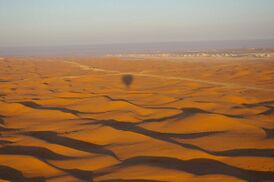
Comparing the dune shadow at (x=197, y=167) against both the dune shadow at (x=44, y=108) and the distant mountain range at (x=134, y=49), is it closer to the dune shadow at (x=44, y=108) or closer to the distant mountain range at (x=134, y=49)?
the dune shadow at (x=44, y=108)

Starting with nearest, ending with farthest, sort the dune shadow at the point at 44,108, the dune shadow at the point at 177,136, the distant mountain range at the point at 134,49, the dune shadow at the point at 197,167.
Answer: the dune shadow at the point at 197,167 → the dune shadow at the point at 177,136 → the dune shadow at the point at 44,108 → the distant mountain range at the point at 134,49

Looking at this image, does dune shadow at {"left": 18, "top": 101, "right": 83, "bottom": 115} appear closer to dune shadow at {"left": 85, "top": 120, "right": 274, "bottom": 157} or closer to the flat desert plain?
the flat desert plain

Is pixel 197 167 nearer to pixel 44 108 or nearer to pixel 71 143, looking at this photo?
pixel 71 143

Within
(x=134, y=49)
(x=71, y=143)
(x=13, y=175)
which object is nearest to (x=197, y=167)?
(x=71, y=143)

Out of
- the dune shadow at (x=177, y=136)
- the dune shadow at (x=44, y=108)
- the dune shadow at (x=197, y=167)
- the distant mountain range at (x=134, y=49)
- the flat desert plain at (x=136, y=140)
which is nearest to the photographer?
the dune shadow at (x=197, y=167)

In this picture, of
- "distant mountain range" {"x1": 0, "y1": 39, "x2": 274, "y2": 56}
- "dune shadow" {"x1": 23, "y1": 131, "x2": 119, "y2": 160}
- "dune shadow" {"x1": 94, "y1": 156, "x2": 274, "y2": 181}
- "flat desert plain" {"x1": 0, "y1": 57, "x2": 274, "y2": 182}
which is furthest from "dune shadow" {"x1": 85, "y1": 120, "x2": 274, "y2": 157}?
"distant mountain range" {"x1": 0, "y1": 39, "x2": 274, "y2": 56}

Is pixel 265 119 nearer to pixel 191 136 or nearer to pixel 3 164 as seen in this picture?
pixel 191 136

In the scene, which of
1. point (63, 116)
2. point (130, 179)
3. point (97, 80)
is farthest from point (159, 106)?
point (97, 80)

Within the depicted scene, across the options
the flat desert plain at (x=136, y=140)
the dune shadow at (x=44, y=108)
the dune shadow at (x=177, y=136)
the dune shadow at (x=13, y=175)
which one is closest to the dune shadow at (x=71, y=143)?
the flat desert plain at (x=136, y=140)
